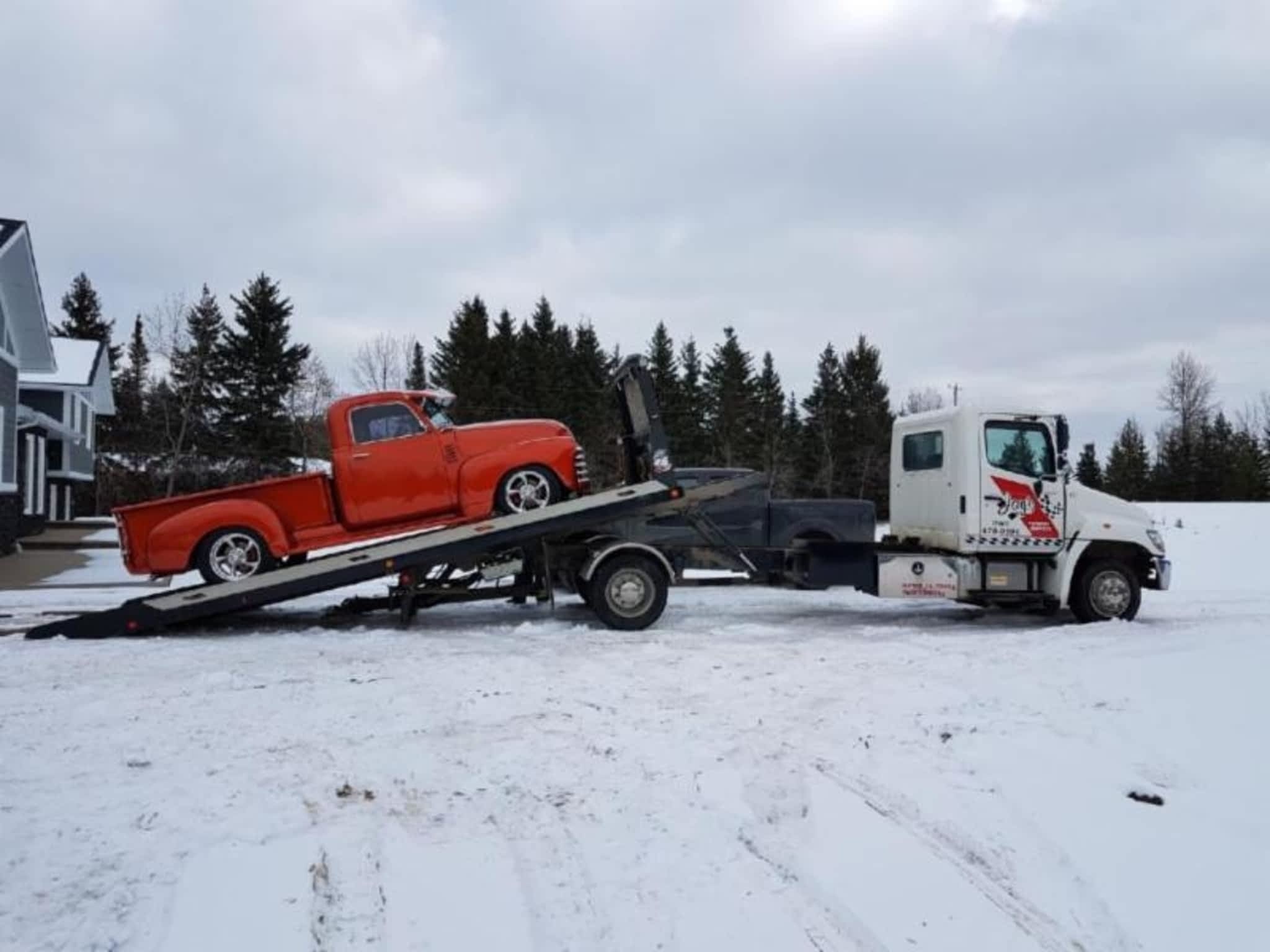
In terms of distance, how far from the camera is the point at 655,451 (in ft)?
30.9

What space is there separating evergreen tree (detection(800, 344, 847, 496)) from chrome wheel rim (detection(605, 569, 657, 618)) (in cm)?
4230

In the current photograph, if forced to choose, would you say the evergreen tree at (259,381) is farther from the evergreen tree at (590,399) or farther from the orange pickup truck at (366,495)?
the orange pickup truck at (366,495)

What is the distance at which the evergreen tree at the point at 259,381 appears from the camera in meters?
43.0

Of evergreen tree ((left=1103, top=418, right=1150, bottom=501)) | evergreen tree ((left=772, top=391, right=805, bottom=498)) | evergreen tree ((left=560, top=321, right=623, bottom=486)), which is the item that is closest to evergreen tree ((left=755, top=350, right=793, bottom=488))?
evergreen tree ((left=772, top=391, right=805, bottom=498))

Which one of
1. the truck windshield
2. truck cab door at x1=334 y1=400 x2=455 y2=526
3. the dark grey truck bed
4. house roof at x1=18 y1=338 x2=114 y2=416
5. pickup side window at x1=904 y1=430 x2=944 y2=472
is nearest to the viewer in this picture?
truck cab door at x1=334 y1=400 x2=455 y2=526

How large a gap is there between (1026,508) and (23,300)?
25251 millimetres

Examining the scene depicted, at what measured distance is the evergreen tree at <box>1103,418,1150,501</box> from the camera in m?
58.1

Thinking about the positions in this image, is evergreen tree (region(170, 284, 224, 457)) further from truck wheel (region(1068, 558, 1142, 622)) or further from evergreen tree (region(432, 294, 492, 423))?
truck wheel (region(1068, 558, 1142, 622))

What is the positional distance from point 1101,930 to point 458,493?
23.2 feet

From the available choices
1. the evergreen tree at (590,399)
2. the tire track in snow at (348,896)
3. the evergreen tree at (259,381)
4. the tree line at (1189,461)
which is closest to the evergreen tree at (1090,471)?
the tree line at (1189,461)

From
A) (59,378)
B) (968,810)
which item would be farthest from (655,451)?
(59,378)

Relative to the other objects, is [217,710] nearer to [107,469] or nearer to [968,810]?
[968,810]

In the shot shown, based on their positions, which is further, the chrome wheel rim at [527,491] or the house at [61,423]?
the house at [61,423]

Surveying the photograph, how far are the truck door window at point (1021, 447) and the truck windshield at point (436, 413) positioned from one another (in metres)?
5.93
